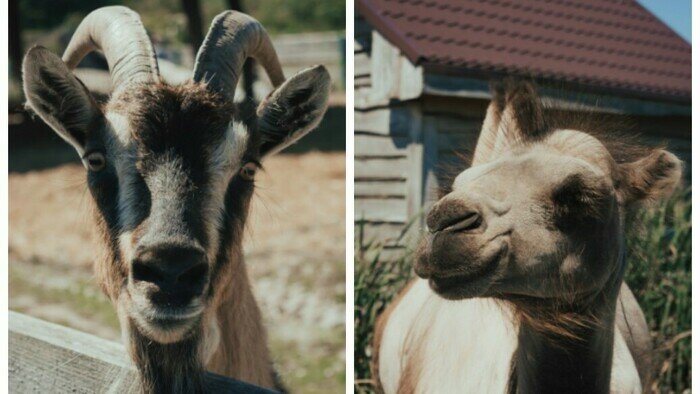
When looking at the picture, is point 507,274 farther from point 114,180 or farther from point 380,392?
point 380,392

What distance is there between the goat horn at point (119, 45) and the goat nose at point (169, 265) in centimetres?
68

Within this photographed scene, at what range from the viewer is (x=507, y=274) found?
2.66m

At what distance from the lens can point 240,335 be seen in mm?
3244

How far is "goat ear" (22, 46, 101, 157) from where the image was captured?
2947mm

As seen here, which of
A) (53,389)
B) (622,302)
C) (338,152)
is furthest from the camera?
(338,152)

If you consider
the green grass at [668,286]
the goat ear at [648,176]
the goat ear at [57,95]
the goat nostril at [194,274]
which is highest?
the goat ear at [57,95]

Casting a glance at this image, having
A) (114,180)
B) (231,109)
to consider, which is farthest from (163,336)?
(231,109)

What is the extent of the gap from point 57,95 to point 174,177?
505mm

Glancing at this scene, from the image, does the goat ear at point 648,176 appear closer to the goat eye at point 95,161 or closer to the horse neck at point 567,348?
the horse neck at point 567,348

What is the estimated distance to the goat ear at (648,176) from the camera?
9.55 ft

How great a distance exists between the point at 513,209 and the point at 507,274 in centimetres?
19

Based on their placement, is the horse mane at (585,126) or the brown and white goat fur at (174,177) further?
the horse mane at (585,126)

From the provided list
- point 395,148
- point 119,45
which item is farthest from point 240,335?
point 395,148

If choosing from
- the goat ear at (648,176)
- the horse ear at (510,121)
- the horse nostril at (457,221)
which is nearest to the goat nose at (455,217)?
the horse nostril at (457,221)
